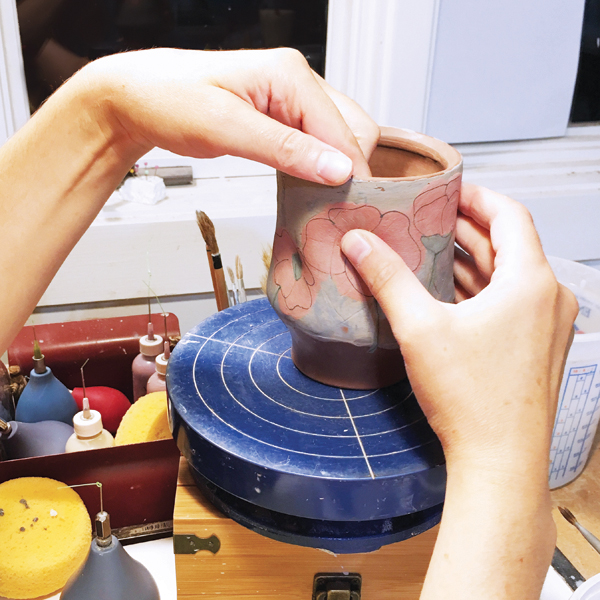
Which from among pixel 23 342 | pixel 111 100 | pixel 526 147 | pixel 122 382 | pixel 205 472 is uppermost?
pixel 111 100

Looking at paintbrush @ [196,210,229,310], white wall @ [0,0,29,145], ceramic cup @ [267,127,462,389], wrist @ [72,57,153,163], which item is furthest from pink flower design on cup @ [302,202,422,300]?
white wall @ [0,0,29,145]

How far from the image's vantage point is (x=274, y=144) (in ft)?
1.81

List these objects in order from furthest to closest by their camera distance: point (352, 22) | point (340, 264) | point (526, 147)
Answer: point (526, 147)
point (352, 22)
point (340, 264)

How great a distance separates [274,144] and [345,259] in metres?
0.13

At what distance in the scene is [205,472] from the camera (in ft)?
2.01

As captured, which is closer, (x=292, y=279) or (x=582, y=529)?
(x=292, y=279)

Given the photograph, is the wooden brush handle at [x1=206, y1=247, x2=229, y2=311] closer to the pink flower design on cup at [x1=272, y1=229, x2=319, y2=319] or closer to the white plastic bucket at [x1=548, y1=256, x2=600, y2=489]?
the pink flower design on cup at [x1=272, y1=229, x2=319, y2=319]

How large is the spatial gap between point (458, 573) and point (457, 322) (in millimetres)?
214

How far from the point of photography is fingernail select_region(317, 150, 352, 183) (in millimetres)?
542

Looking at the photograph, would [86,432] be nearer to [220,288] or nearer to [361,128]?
[220,288]

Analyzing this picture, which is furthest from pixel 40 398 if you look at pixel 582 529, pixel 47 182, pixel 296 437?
pixel 582 529

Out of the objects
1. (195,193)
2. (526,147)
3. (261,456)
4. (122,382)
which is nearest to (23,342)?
(122,382)

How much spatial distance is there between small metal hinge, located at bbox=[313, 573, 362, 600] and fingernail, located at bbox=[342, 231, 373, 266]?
348 mm

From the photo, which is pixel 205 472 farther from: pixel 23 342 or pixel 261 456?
pixel 23 342
